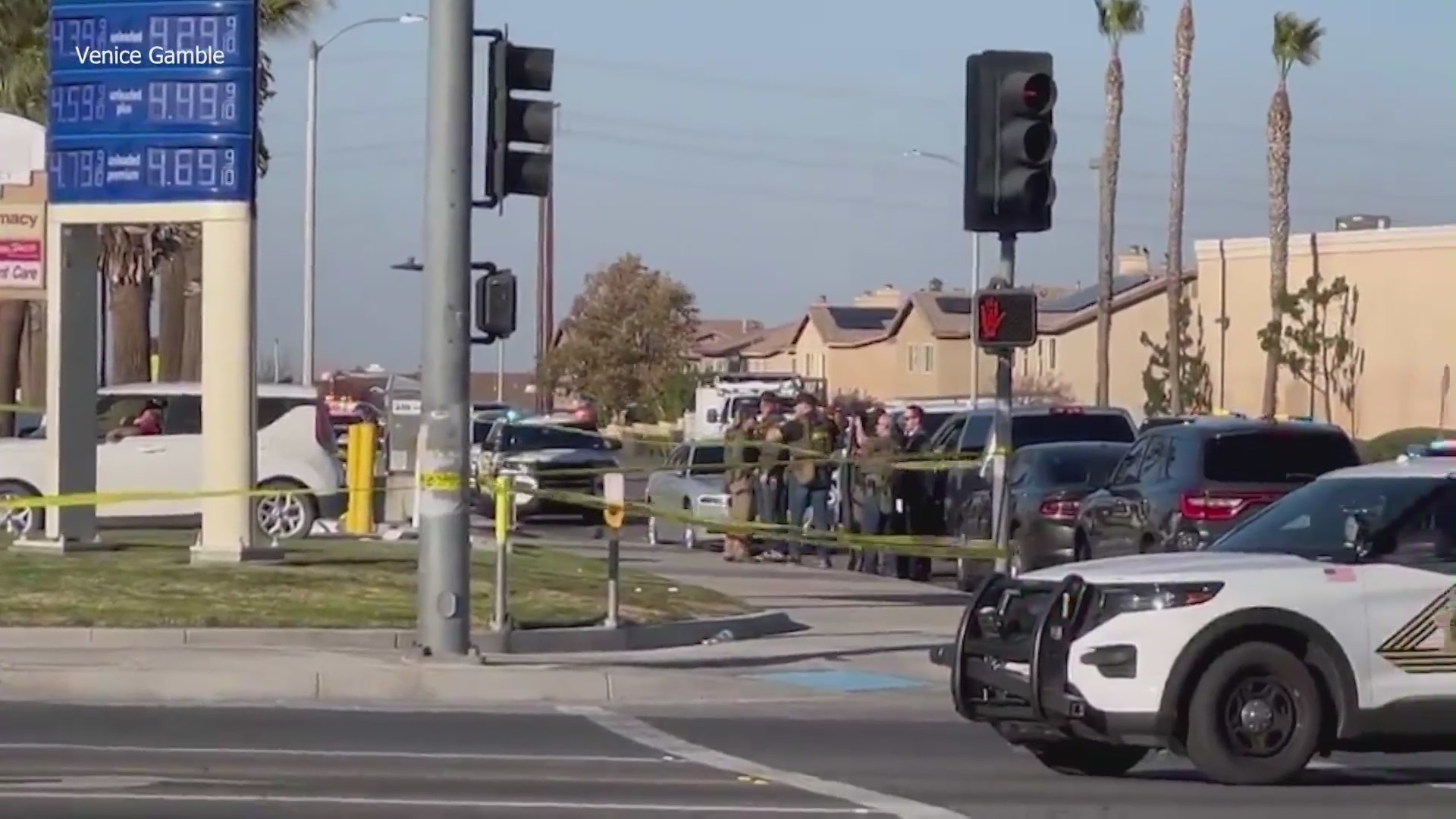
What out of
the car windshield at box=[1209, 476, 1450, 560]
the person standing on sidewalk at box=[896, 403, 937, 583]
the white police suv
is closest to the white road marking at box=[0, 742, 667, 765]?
the white police suv

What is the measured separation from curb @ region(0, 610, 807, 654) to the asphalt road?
2.88m

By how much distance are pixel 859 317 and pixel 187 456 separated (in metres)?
76.6

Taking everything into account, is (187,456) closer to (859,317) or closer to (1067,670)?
(1067,670)

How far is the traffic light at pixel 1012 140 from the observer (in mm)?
16906

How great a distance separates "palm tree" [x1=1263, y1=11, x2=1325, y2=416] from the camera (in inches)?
2292

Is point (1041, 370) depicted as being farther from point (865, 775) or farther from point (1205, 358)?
point (865, 775)

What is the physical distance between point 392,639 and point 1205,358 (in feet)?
169

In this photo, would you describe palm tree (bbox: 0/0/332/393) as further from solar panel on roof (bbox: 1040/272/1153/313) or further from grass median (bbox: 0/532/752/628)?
solar panel on roof (bbox: 1040/272/1153/313)

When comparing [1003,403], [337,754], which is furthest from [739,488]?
[337,754]

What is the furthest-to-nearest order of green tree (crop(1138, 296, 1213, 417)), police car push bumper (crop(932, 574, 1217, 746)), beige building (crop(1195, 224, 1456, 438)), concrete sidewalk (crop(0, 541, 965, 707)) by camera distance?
green tree (crop(1138, 296, 1213, 417))
beige building (crop(1195, 224, 1456, 438))
concrete sidewalk (crop(0, 541, 965, 707))
police car push bumper (crop(932, 574, 1217, 746))

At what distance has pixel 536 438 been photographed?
131ft

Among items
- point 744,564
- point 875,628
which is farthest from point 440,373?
point 744,564

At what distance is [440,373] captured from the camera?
1709 cm

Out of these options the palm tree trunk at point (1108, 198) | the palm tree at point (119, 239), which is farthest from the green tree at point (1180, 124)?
the palm tree at point (119, 239)
